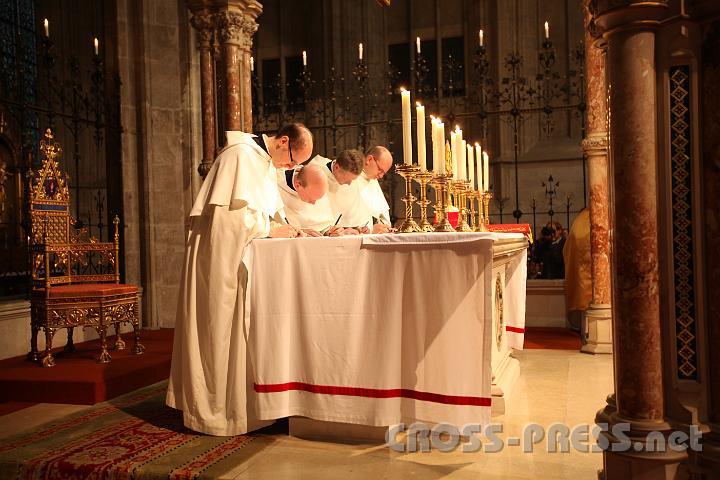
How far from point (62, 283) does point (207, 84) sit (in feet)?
8.98

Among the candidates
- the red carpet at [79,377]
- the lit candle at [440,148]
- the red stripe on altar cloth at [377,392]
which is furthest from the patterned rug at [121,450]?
the lit candle at [440,148]

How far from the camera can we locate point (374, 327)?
3.27 metres

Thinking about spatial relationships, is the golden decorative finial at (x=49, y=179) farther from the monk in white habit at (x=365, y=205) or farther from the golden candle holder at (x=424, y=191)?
the golden candle holder at (x=424, y=191)

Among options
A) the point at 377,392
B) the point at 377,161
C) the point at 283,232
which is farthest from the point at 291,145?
the point at 377,392

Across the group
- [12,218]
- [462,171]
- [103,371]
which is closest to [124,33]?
[103,371]

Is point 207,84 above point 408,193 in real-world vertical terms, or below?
above

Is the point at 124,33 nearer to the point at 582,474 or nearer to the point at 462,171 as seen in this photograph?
the point at 462,171

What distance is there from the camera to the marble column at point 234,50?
6883 mm

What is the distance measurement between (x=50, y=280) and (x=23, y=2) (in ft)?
37.3

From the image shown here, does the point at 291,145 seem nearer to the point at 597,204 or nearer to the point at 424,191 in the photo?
the point at 424,191

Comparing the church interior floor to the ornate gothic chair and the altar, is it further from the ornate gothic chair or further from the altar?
the ornate gothic chair

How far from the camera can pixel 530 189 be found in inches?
486

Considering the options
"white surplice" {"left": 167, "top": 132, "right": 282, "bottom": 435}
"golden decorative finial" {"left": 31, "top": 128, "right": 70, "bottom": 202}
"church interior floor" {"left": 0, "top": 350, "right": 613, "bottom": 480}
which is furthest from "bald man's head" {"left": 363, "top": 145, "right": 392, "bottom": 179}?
"golden decorative finial" {"left": 31, "top": 128, "right": 70, "bottom": 202}

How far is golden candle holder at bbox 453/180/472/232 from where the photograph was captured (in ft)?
A: 13.5
